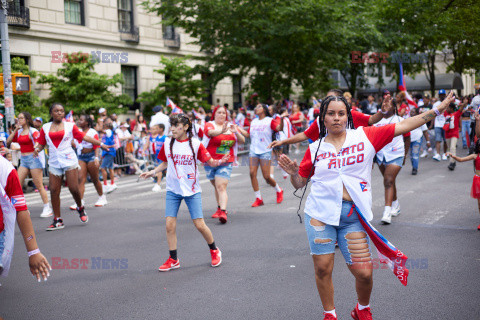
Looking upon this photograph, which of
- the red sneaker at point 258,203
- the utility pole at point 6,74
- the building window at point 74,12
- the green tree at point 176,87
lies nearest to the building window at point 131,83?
the green tree at point 176,87

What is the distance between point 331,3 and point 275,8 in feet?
8.06

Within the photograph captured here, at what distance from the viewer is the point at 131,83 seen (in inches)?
1012

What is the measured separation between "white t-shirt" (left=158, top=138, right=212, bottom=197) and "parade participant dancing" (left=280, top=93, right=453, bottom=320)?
258 centimetres

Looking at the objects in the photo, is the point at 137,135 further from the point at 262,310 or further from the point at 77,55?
the point at 262,310

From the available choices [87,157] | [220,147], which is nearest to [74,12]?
[87,157]

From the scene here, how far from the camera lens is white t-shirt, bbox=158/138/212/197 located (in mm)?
6336

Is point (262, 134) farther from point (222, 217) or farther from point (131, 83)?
point (131, 83)

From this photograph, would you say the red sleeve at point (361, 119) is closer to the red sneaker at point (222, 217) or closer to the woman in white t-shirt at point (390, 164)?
the woman in white t-shirt at point (390, 164)

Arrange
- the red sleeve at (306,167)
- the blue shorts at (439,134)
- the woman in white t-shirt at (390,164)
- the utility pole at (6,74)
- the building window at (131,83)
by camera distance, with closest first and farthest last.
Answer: the red sleeve at (306,167) < the woman in white t-shirt at (390,164) < the utility pole at (6,74) < the blue shorts at (439,134) < the building window at (131,83)

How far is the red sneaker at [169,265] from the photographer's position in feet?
20.2

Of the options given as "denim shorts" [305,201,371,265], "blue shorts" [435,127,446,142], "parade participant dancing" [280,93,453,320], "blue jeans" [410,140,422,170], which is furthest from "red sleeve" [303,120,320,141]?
"blue shorts" [435,127,446,142]

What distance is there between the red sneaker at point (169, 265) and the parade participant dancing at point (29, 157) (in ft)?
15.1

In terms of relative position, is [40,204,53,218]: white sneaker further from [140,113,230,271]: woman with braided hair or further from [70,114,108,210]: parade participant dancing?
[140,113,230,271]: woman with braided hair

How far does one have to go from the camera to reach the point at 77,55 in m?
20.9
